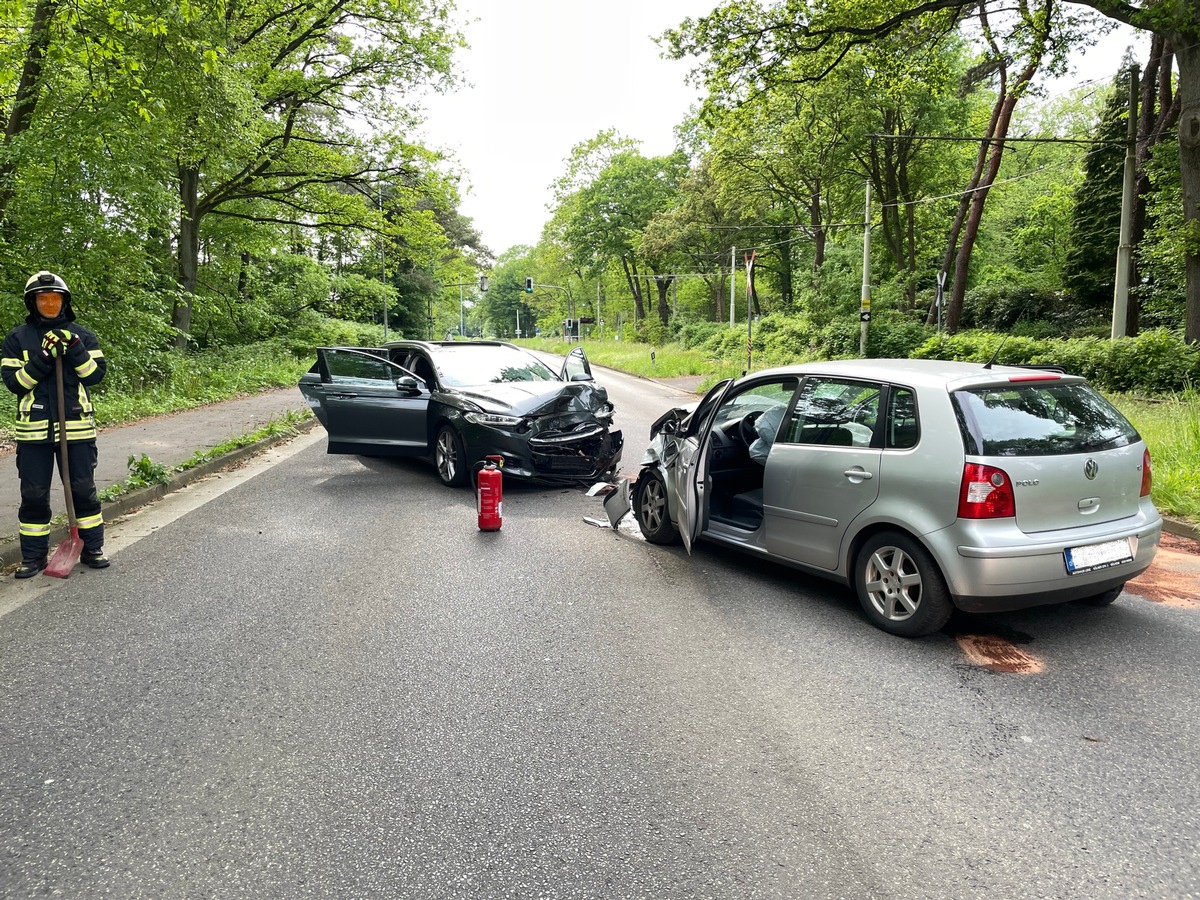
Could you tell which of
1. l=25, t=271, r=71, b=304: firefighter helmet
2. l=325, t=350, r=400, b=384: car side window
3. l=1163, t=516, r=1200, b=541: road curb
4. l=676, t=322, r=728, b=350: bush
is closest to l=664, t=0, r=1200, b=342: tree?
l=1163, t=516, r=1200, b=541: road curb

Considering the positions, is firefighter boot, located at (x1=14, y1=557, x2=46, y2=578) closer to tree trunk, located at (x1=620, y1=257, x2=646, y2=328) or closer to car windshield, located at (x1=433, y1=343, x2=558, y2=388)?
car windshield, located at (x1=433, y1=343, x2=558, y2=388)

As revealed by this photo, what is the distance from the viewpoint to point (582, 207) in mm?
58219

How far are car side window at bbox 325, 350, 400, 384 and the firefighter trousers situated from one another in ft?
13.7

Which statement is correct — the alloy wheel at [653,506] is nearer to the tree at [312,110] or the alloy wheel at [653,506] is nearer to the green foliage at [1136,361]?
the green foliage at [1136,361]

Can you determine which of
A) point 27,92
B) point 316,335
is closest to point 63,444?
point 27,92

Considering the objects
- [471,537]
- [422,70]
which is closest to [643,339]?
[422,70]

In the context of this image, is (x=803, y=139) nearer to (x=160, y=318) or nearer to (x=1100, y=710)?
(x=160, y=318)

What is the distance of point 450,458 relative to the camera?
29.7 feet

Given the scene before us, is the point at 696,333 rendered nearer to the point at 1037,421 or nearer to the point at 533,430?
the point at 533,430

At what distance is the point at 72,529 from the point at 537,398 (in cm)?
454

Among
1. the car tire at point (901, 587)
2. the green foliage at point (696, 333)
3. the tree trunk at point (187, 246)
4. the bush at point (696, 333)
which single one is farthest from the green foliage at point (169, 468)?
the green foliage at point (696, 333)

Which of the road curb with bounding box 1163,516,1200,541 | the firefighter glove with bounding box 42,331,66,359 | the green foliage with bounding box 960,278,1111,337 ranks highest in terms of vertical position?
the green foliage with bounding box 960,278,1111,337

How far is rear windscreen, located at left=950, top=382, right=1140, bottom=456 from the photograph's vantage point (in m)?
4.25

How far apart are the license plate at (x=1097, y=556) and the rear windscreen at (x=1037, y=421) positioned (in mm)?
527
